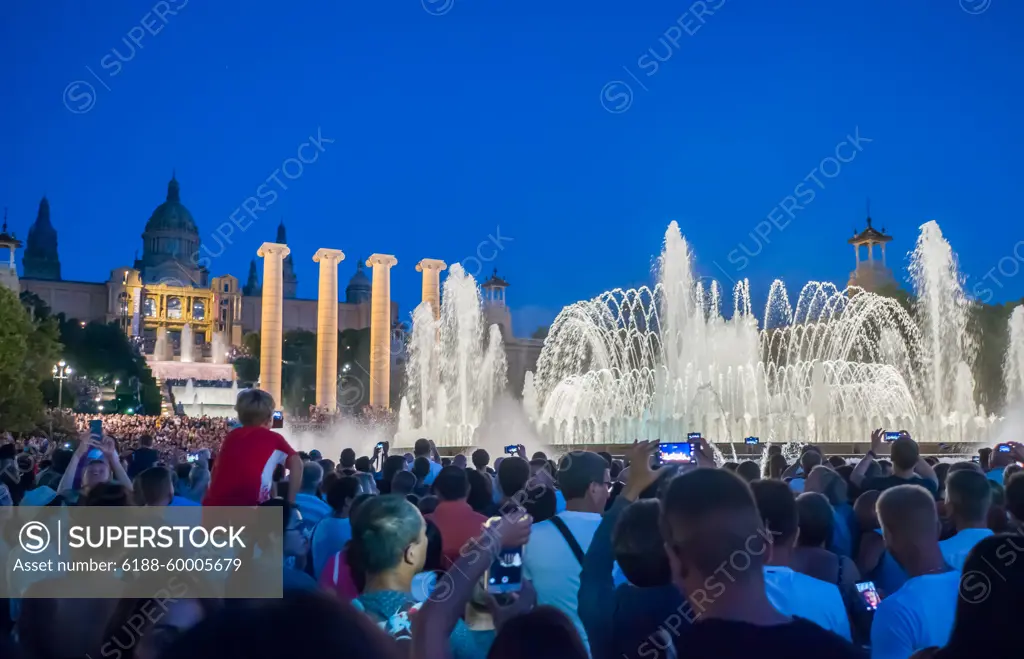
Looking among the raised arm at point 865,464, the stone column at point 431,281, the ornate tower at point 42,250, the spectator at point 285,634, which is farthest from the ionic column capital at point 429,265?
the ornate tower at point 42,250

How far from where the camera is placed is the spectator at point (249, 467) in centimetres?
640

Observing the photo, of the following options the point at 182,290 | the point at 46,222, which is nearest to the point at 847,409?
the point at 182,290

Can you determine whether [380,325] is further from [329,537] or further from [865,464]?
[329,537]

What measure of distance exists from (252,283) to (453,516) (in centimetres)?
16248

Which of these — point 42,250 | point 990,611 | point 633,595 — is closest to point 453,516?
point 633,595

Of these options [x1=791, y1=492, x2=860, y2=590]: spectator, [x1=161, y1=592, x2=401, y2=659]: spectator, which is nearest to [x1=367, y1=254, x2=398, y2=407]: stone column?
[x1=791, y1=492, x2=860, y2=590]: spectator

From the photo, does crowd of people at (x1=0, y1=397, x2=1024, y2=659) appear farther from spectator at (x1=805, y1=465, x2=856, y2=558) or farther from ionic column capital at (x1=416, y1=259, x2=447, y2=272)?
ionic column capital at (x1=416, y1=259, x2=447, y2=272)

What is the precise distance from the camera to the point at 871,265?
6956cm

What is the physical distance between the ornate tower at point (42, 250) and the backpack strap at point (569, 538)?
490ft

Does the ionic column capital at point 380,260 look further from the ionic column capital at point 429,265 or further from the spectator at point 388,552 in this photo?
the spectator at point 388,552

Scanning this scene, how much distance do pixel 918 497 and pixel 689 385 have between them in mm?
32507

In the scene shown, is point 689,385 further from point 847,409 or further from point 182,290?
point 182,290

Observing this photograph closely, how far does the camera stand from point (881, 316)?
184 ft

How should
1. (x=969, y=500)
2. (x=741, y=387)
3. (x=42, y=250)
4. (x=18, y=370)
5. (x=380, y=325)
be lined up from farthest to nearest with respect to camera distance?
1. (x=42, y=250)
2. (x=380, y=325)
3. (x=18, y=370)
4. (x=741, y=387)
5. (x=969, y=500)
